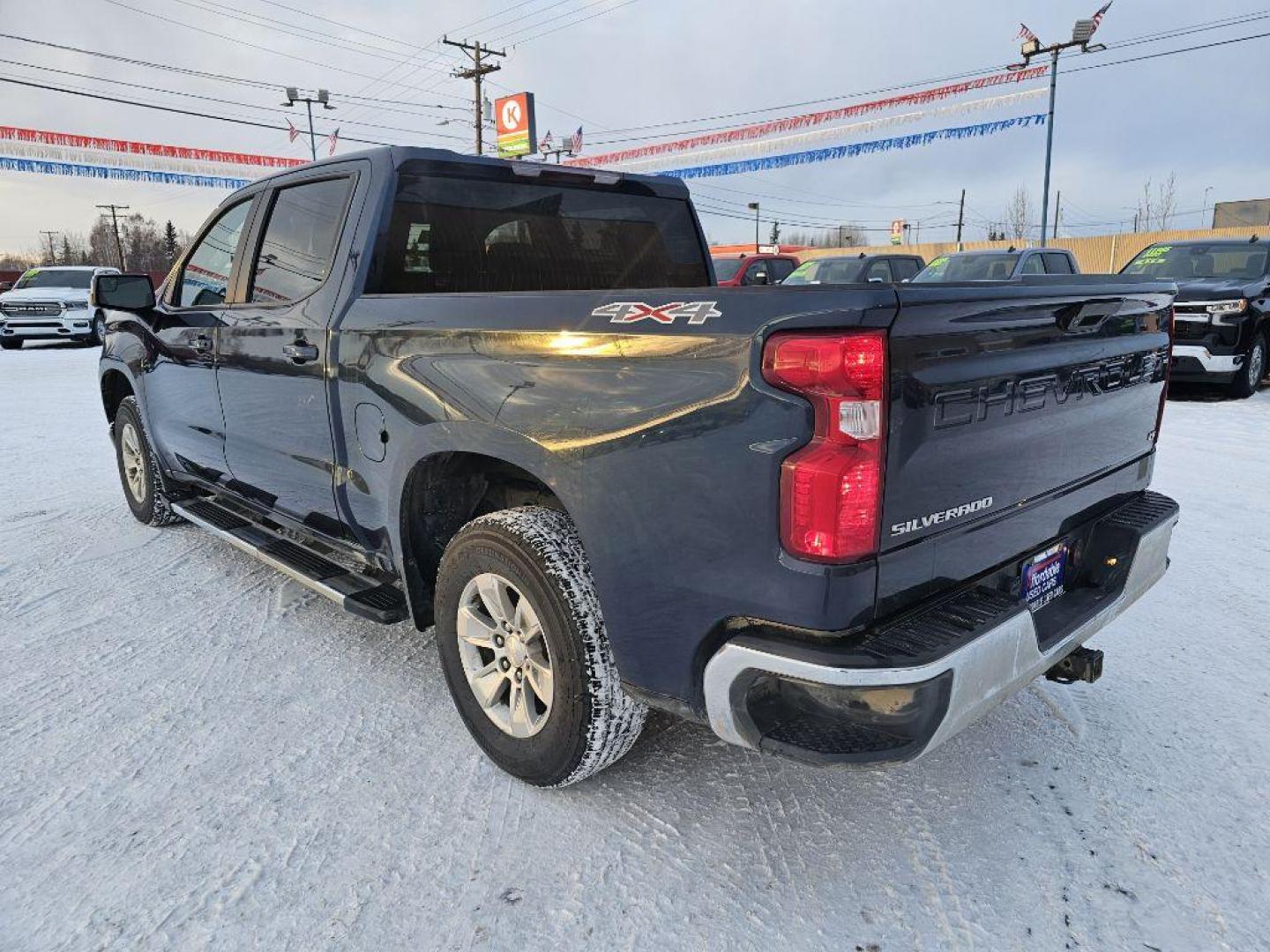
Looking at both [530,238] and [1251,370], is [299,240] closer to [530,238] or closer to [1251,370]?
[530,238]

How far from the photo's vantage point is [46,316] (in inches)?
707

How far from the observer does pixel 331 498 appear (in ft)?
10.4

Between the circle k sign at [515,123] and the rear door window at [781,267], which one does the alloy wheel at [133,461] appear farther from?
the circle k sign at [515,123]

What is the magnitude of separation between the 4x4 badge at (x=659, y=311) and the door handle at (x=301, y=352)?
1390mm

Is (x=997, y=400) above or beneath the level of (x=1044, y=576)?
above

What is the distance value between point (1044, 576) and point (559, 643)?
1.38m

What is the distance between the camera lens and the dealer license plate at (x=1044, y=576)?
232 cm

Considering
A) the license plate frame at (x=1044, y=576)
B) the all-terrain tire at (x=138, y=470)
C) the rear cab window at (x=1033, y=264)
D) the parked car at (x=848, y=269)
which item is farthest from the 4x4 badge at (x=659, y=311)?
the parked car at (x=848, y=269)

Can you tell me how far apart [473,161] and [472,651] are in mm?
1885

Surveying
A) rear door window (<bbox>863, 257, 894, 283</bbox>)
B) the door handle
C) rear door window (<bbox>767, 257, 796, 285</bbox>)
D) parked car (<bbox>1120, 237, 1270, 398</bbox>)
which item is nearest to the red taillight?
the door handle

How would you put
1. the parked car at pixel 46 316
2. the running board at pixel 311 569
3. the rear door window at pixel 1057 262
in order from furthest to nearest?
the parked car at pixel 46 316
the rear door window at pixel 1057 262
the running board at pixel 311 569

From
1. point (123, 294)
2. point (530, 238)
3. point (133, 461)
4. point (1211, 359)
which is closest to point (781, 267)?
point (1211, 359)

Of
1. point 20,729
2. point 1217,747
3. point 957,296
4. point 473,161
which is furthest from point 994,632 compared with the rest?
point 20,729

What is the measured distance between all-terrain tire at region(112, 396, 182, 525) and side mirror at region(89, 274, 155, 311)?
681mm
